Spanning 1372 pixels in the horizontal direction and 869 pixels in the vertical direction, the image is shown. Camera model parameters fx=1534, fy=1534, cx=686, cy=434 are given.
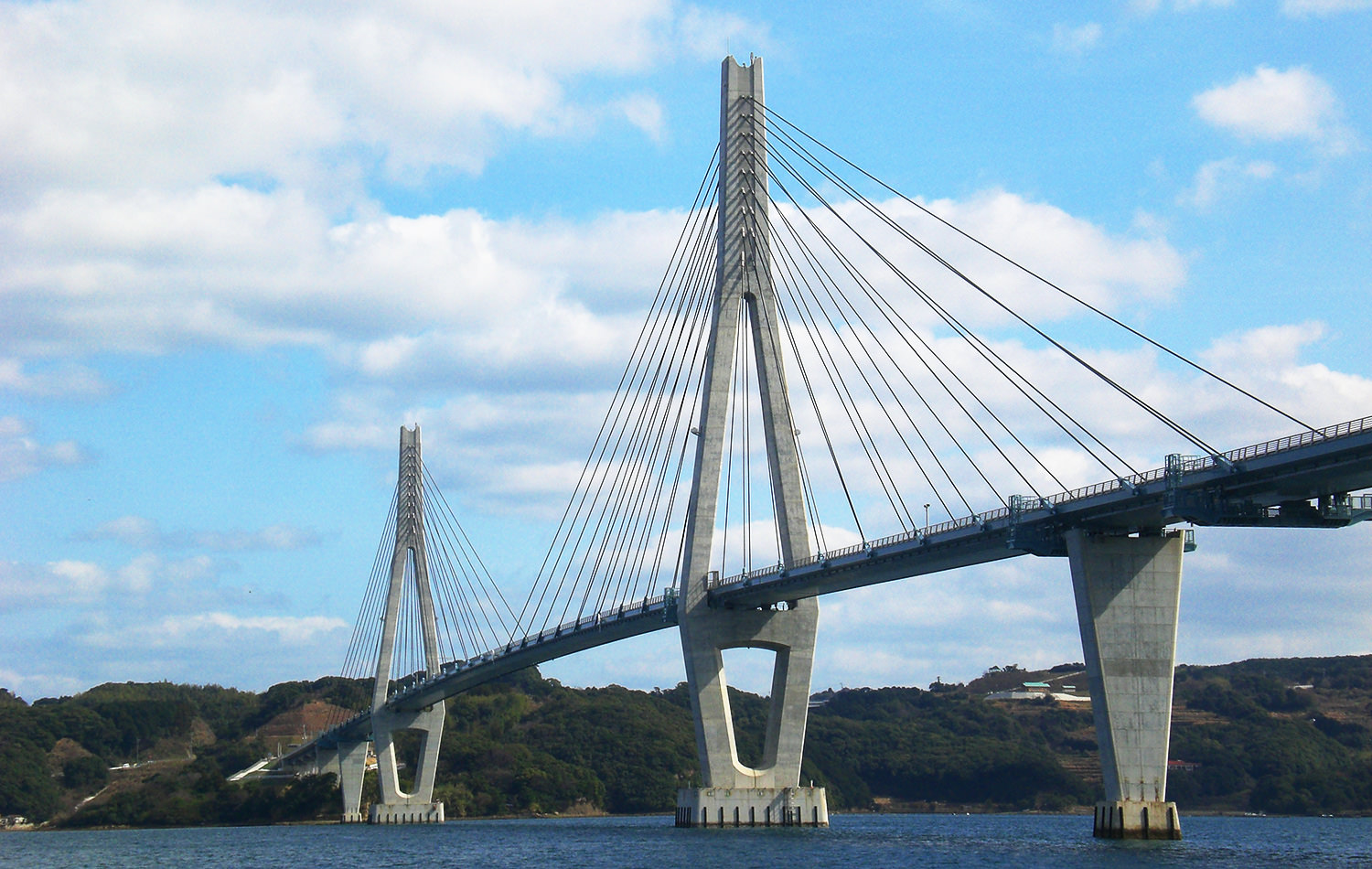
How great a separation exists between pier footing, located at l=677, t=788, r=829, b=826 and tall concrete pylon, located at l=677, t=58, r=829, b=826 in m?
0.04

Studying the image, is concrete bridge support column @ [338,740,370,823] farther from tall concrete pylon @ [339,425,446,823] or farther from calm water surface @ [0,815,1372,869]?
calm water surface @ [0,815,1372,869]

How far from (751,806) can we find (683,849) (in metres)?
11.4

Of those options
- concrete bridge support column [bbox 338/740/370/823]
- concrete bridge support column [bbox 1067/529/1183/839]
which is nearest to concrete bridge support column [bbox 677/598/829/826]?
concrete bridge support column [bbox 1067/529/1183/839]

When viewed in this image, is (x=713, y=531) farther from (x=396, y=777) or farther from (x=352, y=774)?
(x=352, y=774)

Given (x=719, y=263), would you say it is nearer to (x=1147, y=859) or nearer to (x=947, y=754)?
(x=1147, y=859)

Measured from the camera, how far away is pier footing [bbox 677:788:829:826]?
67875 millimetres

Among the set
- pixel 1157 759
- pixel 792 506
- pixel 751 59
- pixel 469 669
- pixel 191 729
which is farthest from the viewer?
pixel 191 729

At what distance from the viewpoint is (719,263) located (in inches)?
2702

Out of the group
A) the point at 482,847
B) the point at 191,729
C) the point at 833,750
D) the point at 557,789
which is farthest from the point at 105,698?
the point at 482,847

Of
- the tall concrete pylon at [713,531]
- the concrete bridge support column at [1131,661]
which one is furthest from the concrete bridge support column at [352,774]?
the concrete bridge support column at [1131,661]

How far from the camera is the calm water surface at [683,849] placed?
162 feet

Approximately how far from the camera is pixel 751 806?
68125 mm

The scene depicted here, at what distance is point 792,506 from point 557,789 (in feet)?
261

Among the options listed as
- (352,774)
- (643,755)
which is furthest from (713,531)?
(643,755)
